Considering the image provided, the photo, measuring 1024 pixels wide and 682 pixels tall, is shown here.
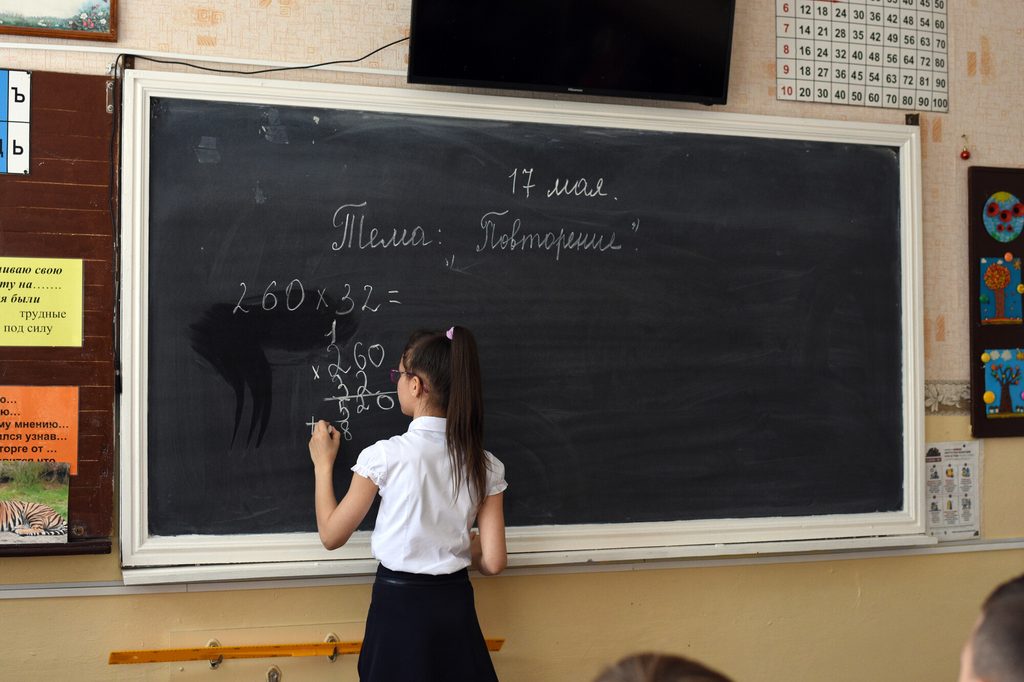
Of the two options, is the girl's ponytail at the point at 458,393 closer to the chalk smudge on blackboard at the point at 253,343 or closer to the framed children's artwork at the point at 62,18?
the chalk smudge on blackboard at the point at 253,343

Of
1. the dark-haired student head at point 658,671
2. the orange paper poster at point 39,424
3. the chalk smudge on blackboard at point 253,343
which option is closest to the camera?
the dark-haired student head at point 658,671

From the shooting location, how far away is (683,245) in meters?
2.44

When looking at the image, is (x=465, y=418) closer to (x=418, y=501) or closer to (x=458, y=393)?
(x=458, y=393)

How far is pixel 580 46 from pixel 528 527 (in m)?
1.27

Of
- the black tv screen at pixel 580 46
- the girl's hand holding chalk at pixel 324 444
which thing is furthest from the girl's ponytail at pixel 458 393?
the black tv screen at pixel 580 46

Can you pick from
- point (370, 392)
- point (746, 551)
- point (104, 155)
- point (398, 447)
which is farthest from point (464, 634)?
point (104, 155)

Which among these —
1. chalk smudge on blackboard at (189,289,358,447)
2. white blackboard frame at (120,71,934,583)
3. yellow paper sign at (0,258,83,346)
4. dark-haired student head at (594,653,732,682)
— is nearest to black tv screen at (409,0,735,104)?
white blackboard frame at (120,71,934,583)

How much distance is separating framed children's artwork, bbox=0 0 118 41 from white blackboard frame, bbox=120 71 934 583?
0.47ft

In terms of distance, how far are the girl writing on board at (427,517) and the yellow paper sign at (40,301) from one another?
2.42 feet

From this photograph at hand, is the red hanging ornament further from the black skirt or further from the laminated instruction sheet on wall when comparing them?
the black skirt

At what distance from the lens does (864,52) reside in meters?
2.60

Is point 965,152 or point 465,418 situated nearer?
point 465,418

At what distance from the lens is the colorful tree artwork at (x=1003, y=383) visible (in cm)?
265

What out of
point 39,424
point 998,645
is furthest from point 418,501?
point 998,645
